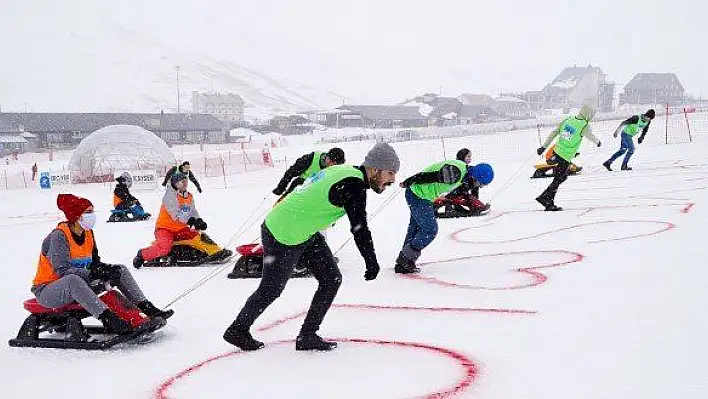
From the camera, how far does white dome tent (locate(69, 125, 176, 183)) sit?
102ft

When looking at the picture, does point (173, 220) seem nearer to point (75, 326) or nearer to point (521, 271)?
point (75, 326)

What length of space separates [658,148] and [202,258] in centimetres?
1905

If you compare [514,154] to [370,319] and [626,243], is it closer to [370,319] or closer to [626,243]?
[626,243]

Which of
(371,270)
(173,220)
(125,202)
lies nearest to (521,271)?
(371,270)

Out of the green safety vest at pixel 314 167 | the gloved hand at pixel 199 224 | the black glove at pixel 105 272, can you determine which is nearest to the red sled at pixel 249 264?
the gloved hand at pixel 199 224

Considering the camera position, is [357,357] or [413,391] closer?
[413,391]

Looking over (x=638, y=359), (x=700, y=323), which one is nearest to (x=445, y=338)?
(x=638, y=359)

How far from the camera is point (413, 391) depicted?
4.00 meters

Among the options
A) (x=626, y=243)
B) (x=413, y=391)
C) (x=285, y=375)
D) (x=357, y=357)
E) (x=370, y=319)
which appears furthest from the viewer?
(x=626, y=243)

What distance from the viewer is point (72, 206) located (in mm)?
5246

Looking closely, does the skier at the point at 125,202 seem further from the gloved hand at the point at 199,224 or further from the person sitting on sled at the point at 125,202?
the gloved hand at the point at 199,224

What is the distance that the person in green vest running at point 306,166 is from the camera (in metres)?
8.21

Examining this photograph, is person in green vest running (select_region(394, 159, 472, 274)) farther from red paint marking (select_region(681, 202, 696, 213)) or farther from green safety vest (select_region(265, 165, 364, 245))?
red paint marking (select_region(681, 202, 696, 213))

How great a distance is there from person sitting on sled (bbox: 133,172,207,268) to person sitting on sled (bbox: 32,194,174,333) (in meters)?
3.38
